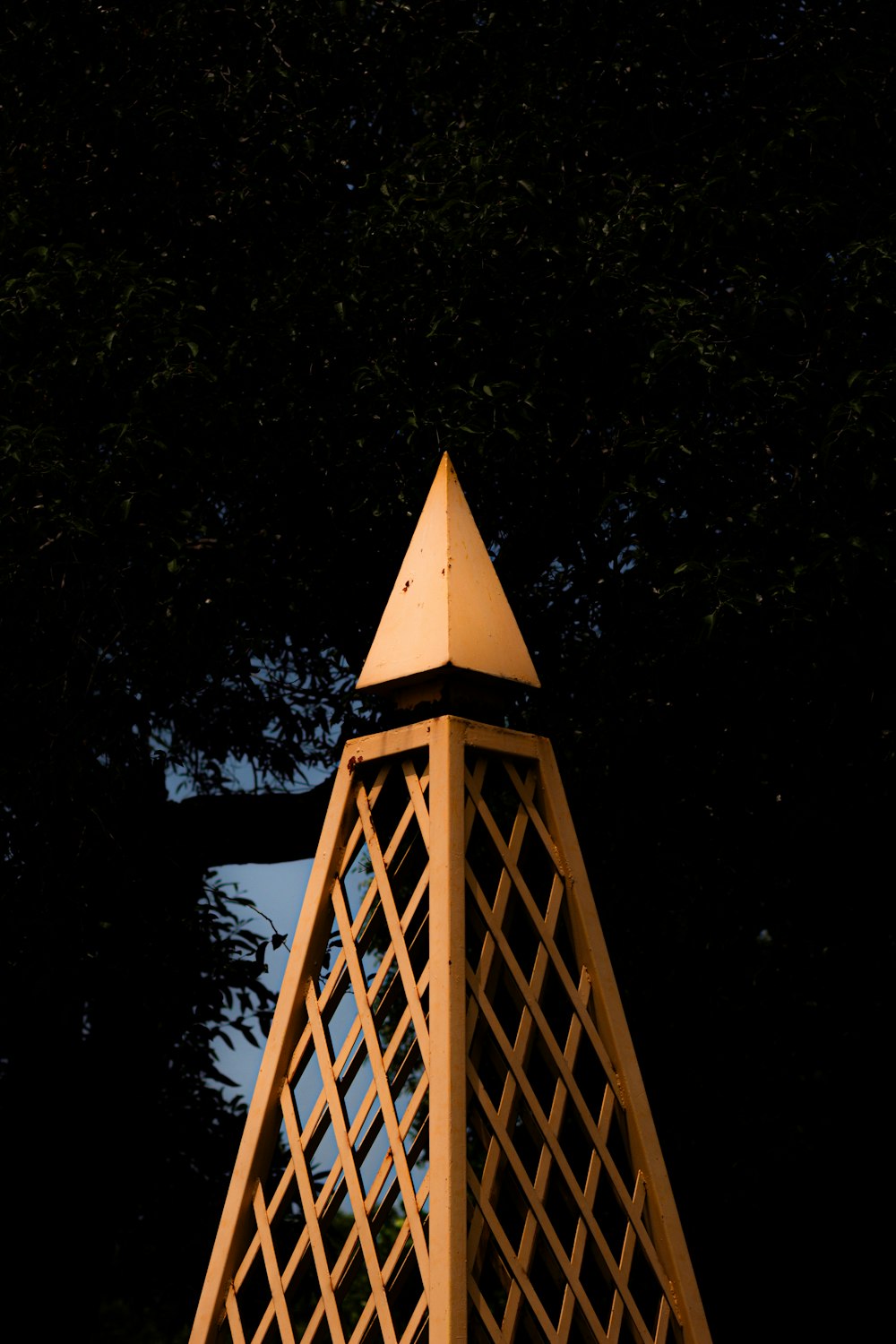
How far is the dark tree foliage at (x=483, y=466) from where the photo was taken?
6543 millimetres

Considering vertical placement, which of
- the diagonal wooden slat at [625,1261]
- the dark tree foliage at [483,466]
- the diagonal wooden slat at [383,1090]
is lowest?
the diagonal wooden slat at [625,1261]

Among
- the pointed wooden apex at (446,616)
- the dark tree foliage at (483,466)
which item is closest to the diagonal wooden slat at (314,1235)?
the pointed wooden apex at (446,616)

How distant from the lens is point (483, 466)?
6750mm

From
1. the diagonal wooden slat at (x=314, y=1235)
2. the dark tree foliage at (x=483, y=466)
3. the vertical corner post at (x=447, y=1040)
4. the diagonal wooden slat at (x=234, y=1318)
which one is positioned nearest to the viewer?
the vertical corner post at (x=447, y=1040)

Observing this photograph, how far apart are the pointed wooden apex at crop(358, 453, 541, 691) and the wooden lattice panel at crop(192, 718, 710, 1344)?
161mm

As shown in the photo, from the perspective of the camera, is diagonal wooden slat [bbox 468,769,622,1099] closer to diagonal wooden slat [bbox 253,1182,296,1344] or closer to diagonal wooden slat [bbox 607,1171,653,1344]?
diagonal wooden slat [bbox 607,1171,653,1344]

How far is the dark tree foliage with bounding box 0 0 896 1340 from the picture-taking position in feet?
21.5

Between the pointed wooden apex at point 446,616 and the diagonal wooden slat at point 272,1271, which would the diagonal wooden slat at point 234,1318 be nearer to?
the diagonal wooden slat at point 272,1271

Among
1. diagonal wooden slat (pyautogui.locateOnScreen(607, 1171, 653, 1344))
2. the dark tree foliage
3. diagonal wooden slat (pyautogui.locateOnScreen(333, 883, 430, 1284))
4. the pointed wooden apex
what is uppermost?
the dark tree foliage

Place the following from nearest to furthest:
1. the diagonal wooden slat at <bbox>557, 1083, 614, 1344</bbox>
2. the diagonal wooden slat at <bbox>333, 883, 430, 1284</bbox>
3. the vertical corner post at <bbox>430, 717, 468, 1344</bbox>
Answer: the vertical corner post at <bbox>430, 717, 468, 1344</bbox> → the diagonal wooden slat at <bbox>333, 883, 430, 1284</bbox> → the diagonal wooden slat at <bbox>557, 1083, 614, 1344</bbox>

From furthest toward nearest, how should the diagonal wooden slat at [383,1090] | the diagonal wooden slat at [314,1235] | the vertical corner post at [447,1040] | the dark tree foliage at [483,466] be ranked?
the dark tree foliage at [483,466], the diagonal wooden slat at [314,1235], the diagonal wooden slat at [383,1090], the vertical corner post at [447,1040]

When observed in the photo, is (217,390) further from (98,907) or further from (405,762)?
(405,762)

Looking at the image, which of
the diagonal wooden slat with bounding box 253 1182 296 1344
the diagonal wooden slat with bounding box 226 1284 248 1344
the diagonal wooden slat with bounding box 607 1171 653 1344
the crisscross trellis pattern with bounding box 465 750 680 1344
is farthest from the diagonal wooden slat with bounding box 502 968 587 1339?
the diagonal wooden slat with bounding box 226 1284 248 1344

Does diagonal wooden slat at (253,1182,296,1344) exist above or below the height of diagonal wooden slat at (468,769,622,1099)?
below
